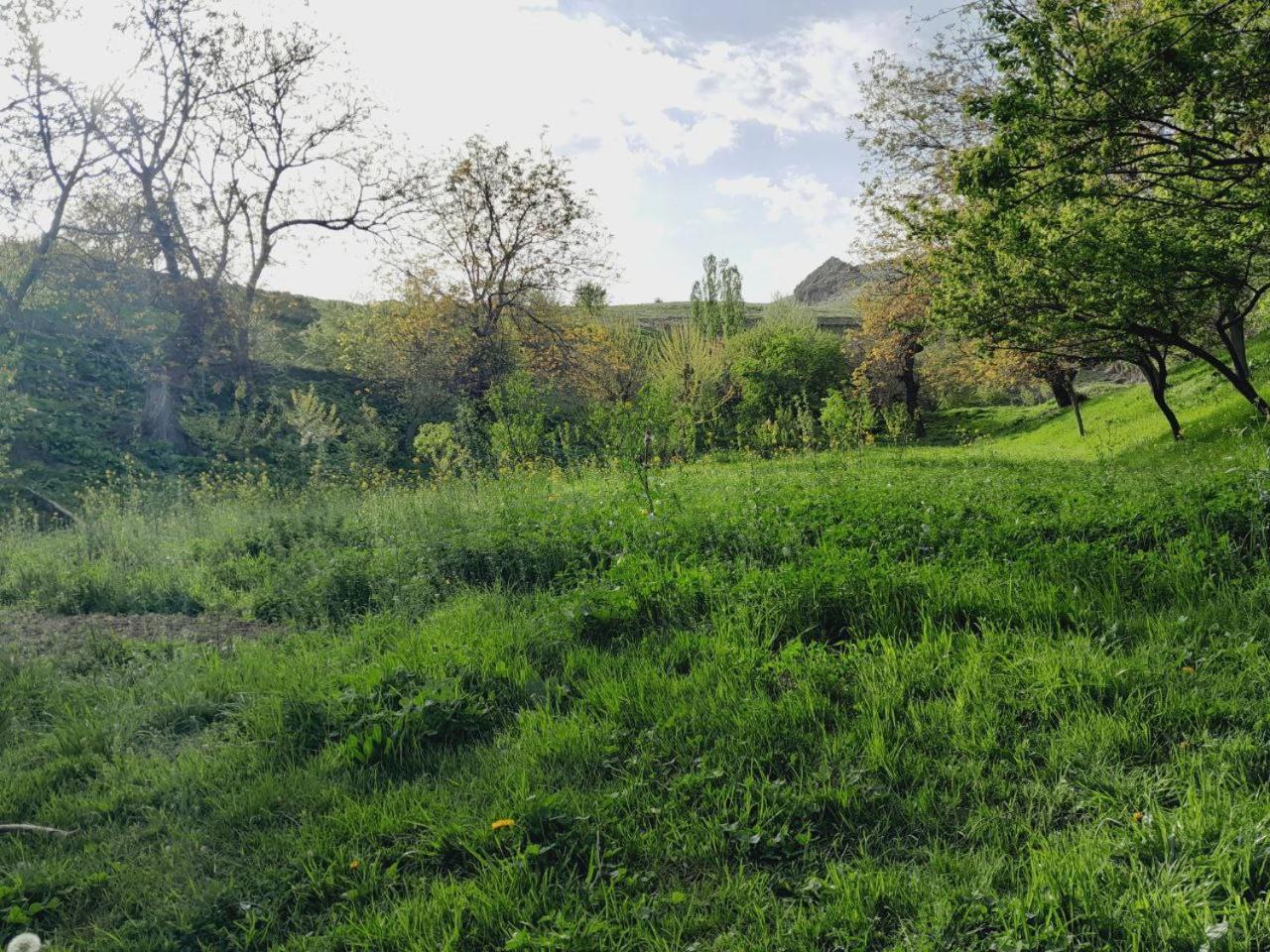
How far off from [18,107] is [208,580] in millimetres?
17740

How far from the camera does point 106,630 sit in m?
6.11

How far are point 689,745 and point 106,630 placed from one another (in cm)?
515

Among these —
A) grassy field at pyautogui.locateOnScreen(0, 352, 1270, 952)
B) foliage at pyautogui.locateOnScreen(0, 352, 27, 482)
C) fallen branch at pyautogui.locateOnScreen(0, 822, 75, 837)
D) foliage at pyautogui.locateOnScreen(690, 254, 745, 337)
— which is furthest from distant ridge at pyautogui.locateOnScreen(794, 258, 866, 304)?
fallen branch at pyautogui.locateOnScreen(0, 822, 75, 837)

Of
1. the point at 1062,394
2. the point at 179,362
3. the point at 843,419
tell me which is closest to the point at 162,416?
the point at 179,362

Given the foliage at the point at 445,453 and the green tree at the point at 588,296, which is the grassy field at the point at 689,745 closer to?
the foliage at the point at 445,453

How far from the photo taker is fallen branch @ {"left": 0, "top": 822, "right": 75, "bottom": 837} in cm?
325

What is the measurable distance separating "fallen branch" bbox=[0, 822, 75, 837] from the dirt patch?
7.31 feet

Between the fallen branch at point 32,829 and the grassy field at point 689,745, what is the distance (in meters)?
0.06

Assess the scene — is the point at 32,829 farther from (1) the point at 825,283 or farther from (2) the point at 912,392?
(1) the point at 825,283

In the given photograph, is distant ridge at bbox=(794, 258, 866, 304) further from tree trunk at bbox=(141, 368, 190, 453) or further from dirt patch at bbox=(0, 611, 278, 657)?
dirt patch at bbox=(0, 611, 278, 657)

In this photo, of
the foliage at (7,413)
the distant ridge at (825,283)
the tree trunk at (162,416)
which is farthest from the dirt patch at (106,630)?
the distant ridge at (825,283)

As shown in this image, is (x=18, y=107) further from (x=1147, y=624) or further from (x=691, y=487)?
(x=1147, y=624)

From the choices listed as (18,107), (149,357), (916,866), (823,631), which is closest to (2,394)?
(149,357)

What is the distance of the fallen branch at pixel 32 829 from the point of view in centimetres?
325
